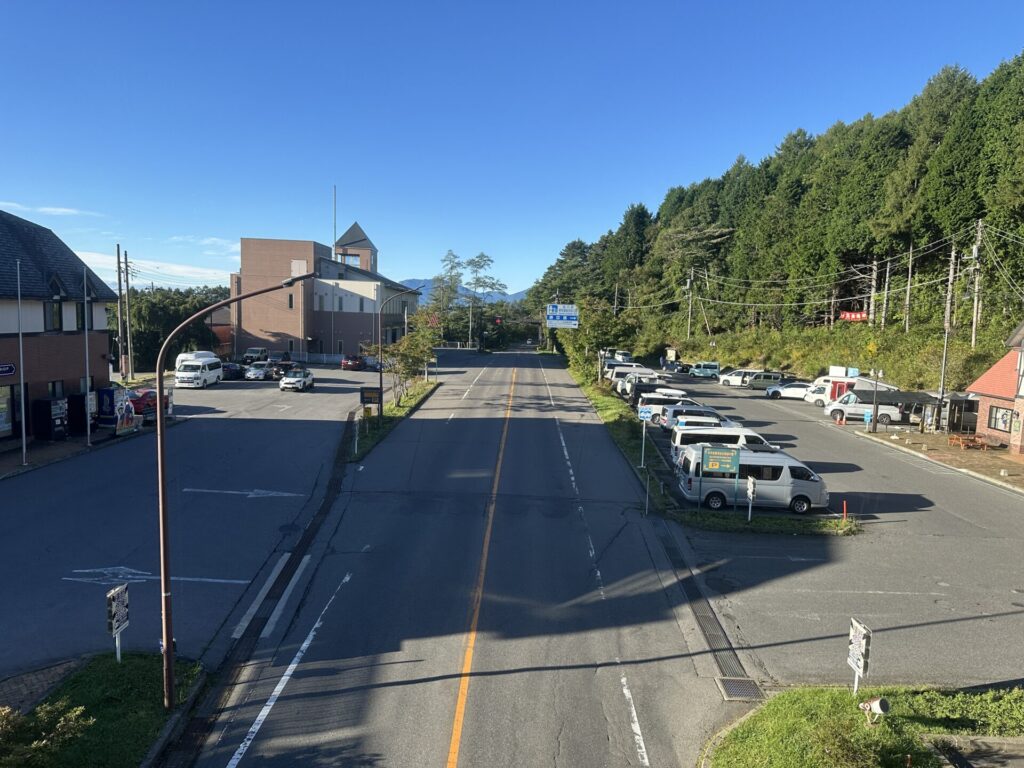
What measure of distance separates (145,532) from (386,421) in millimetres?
16345

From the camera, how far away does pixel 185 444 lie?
26516 millimetres

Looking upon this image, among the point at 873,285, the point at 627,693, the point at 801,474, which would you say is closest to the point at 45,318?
the point at 627,693

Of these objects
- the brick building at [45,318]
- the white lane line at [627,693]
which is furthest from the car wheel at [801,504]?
the brick building at [45,318]

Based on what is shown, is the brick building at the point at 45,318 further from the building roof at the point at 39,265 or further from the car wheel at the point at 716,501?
the car wheel at the point at 716,501

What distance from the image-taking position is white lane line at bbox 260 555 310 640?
11.4m

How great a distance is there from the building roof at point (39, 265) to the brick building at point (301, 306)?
107 ft

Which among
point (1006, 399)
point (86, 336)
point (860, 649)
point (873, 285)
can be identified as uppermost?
point (873, 285)

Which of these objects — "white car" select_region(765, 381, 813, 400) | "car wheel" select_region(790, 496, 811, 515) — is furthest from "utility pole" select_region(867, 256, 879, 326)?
"car wheel" select_region(790, 496, 811, 515)

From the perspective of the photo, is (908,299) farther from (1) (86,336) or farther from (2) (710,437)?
(1) (86,336)

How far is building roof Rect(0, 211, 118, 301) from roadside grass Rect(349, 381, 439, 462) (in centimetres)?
1331

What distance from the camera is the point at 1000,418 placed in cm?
3092

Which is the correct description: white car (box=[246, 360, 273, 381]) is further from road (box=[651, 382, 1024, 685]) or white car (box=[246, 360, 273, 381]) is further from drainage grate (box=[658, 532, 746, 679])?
drainage grate (box=[658, 532, 746, 679])

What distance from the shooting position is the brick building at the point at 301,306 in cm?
6500

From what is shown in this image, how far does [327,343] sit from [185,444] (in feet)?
144
